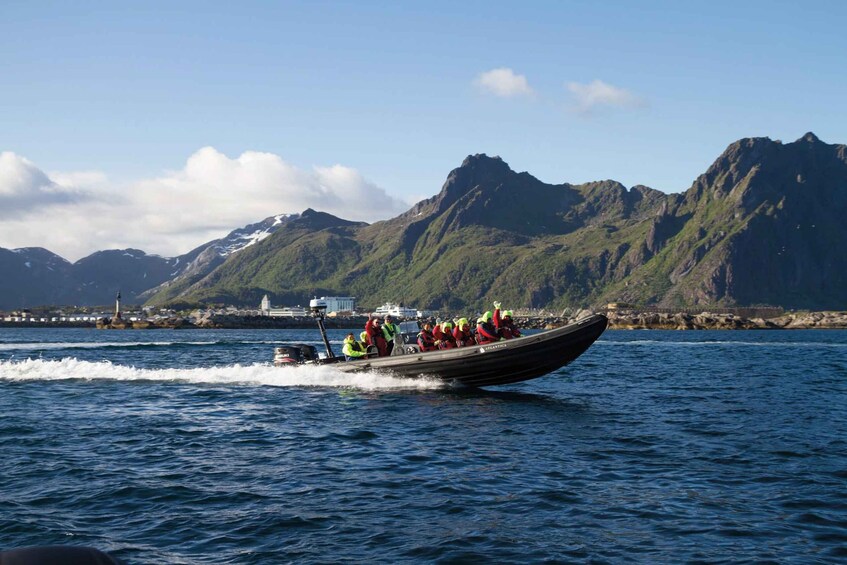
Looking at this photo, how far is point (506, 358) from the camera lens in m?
26.6

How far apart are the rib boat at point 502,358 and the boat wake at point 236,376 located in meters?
0.49

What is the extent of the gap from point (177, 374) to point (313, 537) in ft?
86.7

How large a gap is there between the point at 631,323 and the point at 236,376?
127422 mm

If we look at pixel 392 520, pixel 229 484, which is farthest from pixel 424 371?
pixel 392 520

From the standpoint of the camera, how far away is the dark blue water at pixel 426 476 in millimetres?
10391

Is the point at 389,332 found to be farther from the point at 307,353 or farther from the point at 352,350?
the point at 307,353

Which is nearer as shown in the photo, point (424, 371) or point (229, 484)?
point (229, 484)

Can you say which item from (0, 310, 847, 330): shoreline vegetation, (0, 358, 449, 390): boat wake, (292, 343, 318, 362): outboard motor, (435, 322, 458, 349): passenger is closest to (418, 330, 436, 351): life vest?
(435, 322, 458, 349): passenger

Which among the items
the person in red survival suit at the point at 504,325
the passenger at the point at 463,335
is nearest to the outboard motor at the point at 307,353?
the passenger at the point at 463,335

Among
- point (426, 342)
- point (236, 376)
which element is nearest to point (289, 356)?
point (236, 376)

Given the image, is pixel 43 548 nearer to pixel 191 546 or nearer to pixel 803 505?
pixel 191 546

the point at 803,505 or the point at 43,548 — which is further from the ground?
the point at 43,548

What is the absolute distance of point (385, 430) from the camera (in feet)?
64.3

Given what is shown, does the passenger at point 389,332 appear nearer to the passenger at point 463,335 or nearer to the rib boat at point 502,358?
the rib boat at point 502,358
